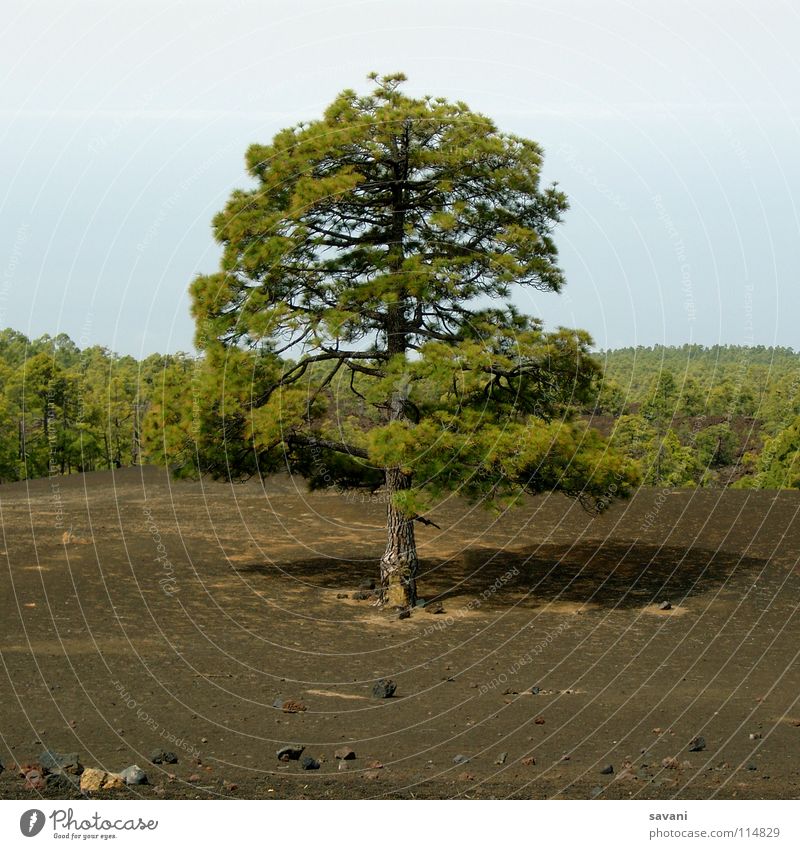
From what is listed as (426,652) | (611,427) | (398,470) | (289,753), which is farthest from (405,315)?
(611,427)

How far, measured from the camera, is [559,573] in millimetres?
20375

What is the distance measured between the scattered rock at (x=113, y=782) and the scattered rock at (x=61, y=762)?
0.52m

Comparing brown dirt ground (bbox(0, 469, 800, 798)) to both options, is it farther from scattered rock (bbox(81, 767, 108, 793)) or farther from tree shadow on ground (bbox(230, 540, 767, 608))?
scattered rock (bbox(81, 767, 108, 793))

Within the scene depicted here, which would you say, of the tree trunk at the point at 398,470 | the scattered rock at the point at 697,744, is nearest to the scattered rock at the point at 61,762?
the scattered rock at the point at 697,744

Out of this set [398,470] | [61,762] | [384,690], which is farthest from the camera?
[398,470]

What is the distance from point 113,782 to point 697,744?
5542 millimetres

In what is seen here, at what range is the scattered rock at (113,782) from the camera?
360 inches

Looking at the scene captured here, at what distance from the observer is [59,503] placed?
96.3ft

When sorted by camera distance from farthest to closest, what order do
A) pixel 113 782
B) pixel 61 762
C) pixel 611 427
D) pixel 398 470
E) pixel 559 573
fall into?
pixel 611 427, pixel 559 573, pixel 398 470, pixel 61 762, pixel 113 782

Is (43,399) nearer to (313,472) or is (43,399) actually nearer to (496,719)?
(313,472)

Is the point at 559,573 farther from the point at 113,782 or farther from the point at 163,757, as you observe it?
the point at 113,782

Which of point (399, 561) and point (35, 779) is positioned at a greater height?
A: point (399, 561)

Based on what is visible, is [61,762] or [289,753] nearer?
[61,762]

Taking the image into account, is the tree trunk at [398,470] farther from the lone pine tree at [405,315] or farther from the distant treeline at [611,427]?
the distant treeline at [611,427]
